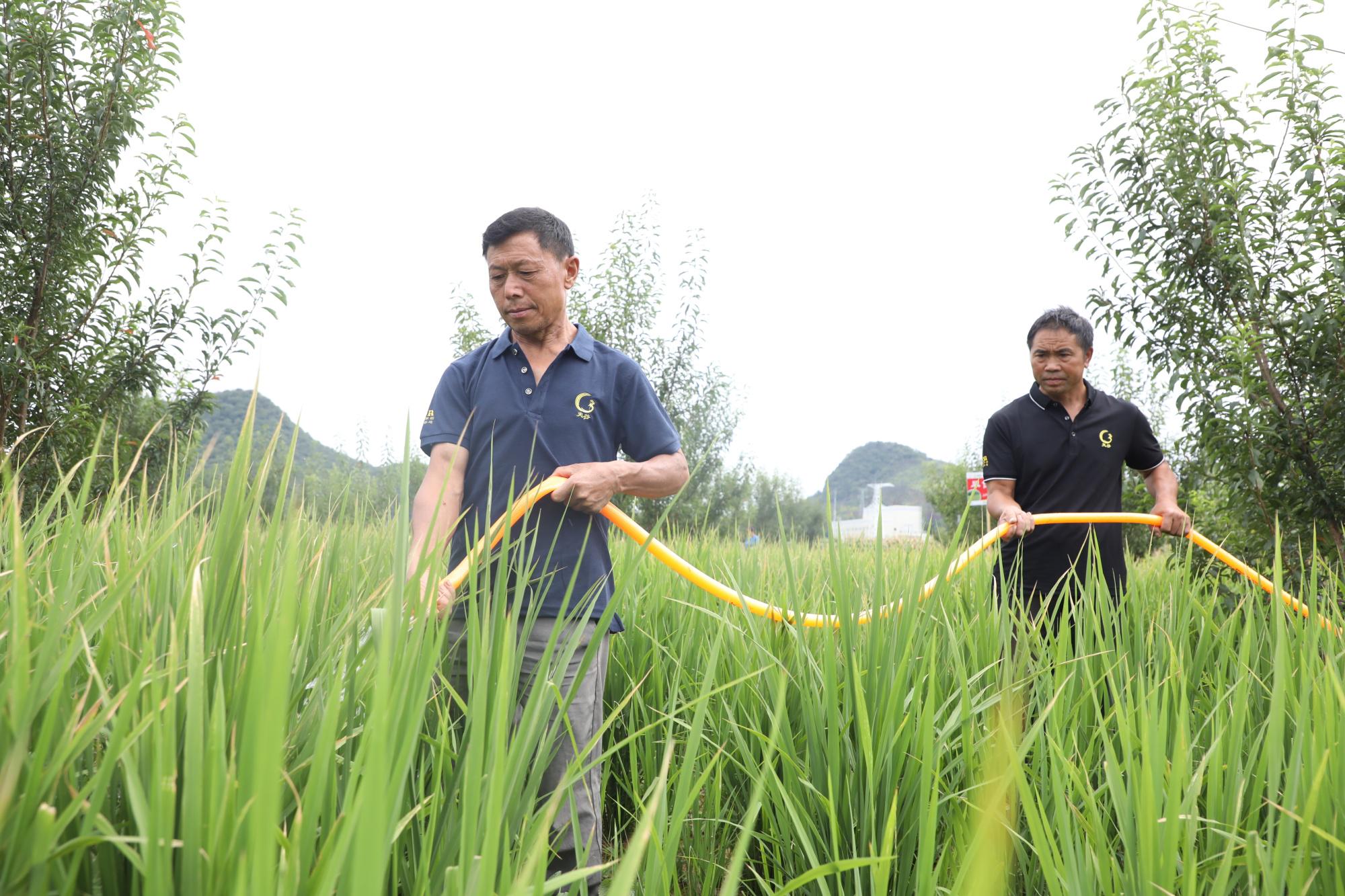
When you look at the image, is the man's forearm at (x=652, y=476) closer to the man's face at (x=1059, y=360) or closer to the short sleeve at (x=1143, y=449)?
the man's face at (x=1059, y=360)

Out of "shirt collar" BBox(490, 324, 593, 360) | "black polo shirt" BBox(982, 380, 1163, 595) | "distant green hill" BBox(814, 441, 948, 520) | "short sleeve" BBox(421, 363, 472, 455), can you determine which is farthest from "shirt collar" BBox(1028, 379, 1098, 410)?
"distant green hill" BBox(814, 441, 948, 520)

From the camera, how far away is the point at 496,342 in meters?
2.79

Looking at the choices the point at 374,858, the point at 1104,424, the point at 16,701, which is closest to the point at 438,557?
the point at 16,701

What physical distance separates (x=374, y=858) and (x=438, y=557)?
2.65 ft

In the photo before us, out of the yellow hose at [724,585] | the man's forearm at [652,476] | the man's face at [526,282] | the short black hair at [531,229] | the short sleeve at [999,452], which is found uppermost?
the short black hair at [531,229]

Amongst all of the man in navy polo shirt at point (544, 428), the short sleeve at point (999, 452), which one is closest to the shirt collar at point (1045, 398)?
the short sleeve at point (999, 452)

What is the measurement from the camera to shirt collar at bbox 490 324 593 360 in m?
2.68

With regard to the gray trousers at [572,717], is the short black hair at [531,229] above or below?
above

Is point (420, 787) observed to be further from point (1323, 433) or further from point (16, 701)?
point (1323, 433)

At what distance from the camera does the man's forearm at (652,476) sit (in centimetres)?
240

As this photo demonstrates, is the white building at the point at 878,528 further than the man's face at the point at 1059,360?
No

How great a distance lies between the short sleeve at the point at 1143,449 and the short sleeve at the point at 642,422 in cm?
251

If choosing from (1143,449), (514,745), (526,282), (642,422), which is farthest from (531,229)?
(1143,449)

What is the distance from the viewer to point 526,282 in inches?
102
